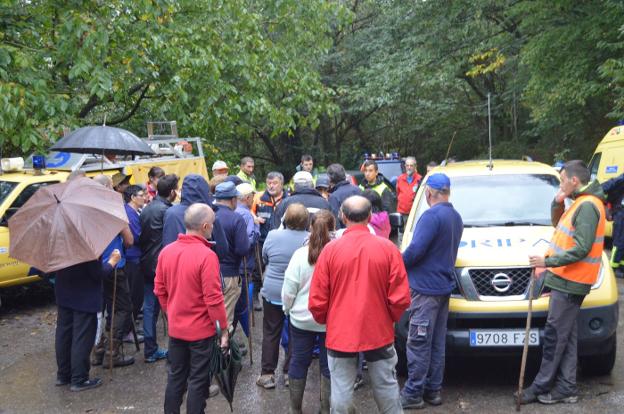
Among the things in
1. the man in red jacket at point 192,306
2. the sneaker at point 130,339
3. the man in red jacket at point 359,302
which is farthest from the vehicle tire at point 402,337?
the sneaker at point 130,339

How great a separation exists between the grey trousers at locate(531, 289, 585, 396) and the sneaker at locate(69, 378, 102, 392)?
3.95 m

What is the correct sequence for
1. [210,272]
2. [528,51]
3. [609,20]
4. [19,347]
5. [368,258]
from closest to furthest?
[368,258]
[210,272]
[19,347]
[609,20]
[528,51]

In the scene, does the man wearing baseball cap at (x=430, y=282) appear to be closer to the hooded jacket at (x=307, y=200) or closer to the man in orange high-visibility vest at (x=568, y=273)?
the man in orange high-visibility vest at (x=568, y=273)

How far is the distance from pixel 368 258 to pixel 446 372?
2.69 metres

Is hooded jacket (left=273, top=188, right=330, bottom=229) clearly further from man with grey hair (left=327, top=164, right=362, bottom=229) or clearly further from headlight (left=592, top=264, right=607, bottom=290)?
headlight (left=592, top=264, right=607, bottom=290)

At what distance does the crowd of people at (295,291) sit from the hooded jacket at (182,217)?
0.04 ft

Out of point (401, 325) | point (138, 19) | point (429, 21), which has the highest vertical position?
point (429, 21)

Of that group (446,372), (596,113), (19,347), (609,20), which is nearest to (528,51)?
(609,20)

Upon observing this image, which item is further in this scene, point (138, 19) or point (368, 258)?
point (138, 19)

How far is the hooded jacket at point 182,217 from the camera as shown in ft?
20.4

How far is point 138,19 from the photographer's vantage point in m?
11.5

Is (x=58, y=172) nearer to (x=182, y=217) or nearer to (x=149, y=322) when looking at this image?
(x=149, y=322)

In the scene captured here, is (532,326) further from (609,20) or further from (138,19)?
(609,20)

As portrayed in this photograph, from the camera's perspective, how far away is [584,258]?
5238 millimetres
